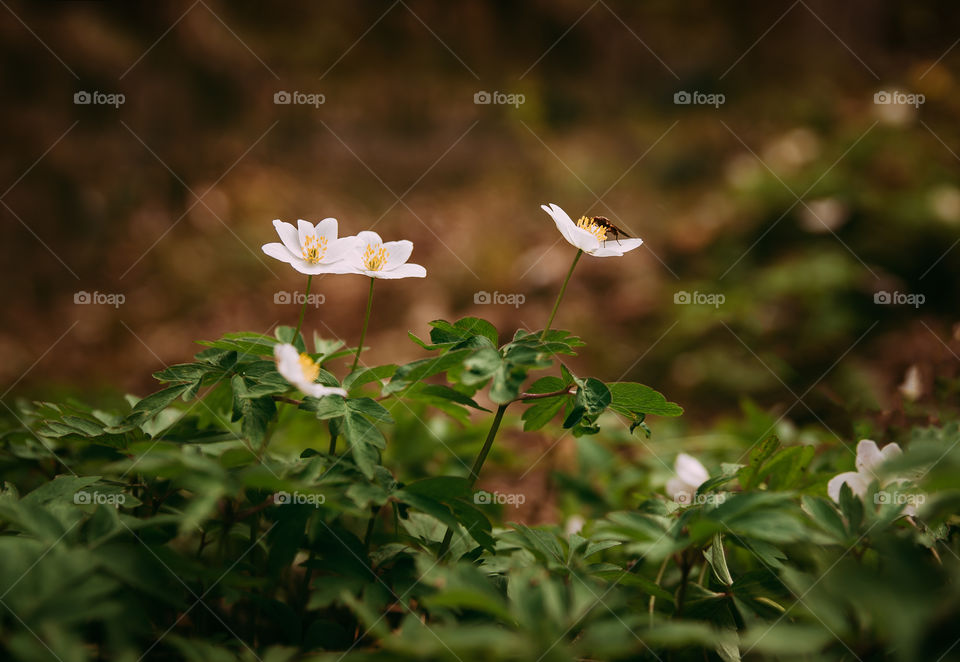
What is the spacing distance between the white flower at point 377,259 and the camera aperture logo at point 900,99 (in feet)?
18.1

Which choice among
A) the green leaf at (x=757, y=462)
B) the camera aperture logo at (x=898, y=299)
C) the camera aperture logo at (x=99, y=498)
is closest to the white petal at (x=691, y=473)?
the green leaf at (x=757, y=462)

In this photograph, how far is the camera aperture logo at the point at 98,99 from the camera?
5246 millimetres

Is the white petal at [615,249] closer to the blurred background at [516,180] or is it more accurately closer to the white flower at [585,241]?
the white flower at [585,241]

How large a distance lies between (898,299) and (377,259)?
12.0 feet

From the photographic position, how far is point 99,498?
4.09 ft

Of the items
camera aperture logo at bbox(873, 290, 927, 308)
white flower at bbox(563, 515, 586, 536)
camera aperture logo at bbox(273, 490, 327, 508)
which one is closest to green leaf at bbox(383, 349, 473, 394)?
camera aperture logo at bbox(273, 490, 327, 508)

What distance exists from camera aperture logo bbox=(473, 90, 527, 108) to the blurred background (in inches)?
1.3

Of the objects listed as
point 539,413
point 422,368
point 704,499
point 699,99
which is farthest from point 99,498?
point 699,99

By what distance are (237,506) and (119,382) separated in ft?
10.4

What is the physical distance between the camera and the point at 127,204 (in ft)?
16.8

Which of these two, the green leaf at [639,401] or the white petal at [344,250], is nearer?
the green leaf at [639,401]

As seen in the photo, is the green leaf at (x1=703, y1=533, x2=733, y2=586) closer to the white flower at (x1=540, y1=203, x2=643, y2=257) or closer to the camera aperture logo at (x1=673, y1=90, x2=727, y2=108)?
the white flower at (x1=540, y1=203, x2=643, y2=257)

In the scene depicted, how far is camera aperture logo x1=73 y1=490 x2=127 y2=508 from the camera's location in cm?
123

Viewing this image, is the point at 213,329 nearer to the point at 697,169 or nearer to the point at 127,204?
the point at 127,204
